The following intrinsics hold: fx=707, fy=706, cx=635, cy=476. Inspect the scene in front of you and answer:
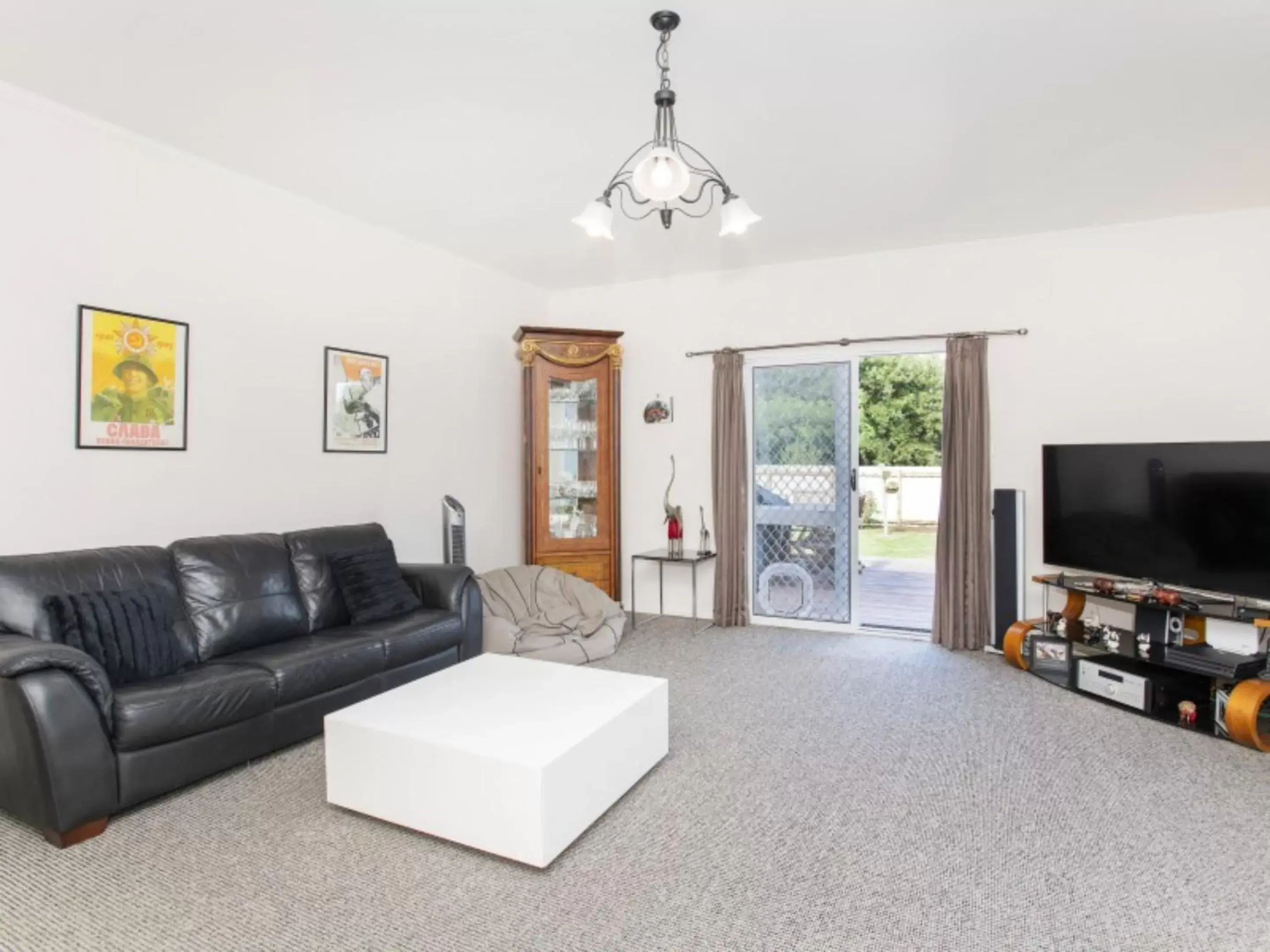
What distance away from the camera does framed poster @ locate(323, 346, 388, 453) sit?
415 centimetres

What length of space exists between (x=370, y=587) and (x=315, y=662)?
0.71 m

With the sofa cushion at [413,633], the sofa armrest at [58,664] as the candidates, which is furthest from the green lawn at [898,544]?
the sofa armrest at [58,664]

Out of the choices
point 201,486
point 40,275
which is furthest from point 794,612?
point 40,275

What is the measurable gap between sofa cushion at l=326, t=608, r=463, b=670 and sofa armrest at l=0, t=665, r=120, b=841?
3.66ft

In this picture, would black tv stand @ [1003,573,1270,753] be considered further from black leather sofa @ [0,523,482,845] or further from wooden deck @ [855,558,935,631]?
black leather sofa @ [0,523,482,845]

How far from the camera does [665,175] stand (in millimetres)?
2264

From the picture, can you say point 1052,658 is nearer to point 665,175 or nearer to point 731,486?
point 731,486

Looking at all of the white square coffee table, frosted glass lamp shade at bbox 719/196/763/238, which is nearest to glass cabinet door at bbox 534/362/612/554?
the white square coffee table

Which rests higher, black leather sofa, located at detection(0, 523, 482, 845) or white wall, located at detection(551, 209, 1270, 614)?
white wall, located at detection(551, 209, 1270, 614)

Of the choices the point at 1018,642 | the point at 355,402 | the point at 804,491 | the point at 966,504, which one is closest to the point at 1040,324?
the point at 966,504

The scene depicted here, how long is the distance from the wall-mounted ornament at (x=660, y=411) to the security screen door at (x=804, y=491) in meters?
0.66

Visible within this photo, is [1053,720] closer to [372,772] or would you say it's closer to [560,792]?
[560,792]

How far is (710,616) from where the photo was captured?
5.53m

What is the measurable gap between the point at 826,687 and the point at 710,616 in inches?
68.3
